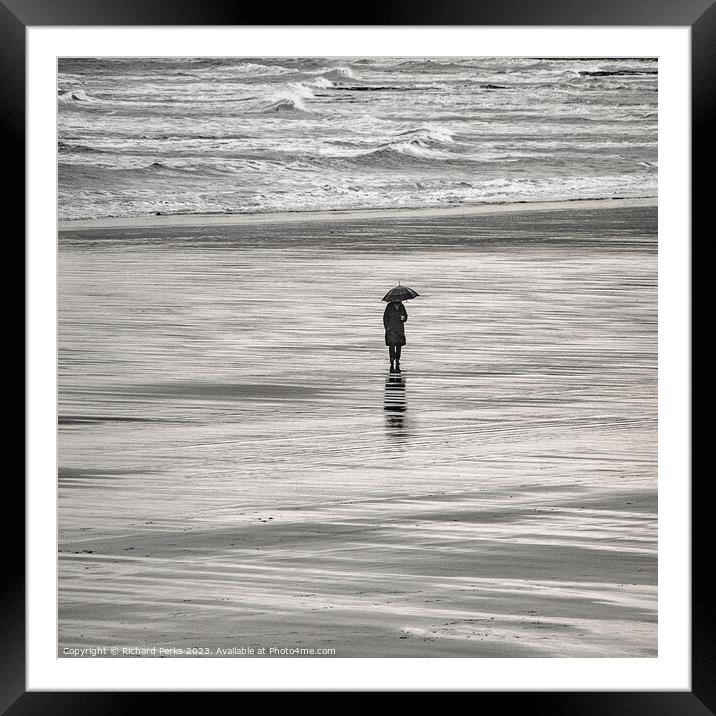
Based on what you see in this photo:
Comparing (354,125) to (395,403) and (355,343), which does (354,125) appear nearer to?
(355,343)

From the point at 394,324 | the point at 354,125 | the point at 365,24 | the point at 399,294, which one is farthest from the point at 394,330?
the point at 365,24

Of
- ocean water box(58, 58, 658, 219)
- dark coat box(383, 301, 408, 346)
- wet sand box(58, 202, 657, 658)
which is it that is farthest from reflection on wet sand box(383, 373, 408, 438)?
ocean water box(58, 58, 658, 219)

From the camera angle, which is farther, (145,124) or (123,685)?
(145,124)

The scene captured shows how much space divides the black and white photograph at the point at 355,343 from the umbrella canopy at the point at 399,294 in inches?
0.7

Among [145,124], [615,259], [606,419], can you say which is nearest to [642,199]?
[615,259]

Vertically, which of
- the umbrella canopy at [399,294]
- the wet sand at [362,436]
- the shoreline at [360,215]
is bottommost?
the wet sand at [362,436]

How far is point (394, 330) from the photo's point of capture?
6.39 m

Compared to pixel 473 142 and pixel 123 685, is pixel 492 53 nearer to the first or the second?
pixel 473 142

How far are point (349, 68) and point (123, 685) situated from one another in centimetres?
354

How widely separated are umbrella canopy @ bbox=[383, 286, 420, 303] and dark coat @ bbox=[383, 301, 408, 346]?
1.4 inches

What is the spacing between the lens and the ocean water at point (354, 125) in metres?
6.23

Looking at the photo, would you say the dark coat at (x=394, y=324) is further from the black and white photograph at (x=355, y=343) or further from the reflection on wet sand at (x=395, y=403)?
the reflection on wet sand at (x=395, y=403)

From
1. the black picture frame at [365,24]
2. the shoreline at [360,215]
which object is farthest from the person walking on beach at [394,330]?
the black picture frame at [365,24]

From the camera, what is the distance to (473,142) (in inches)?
250
